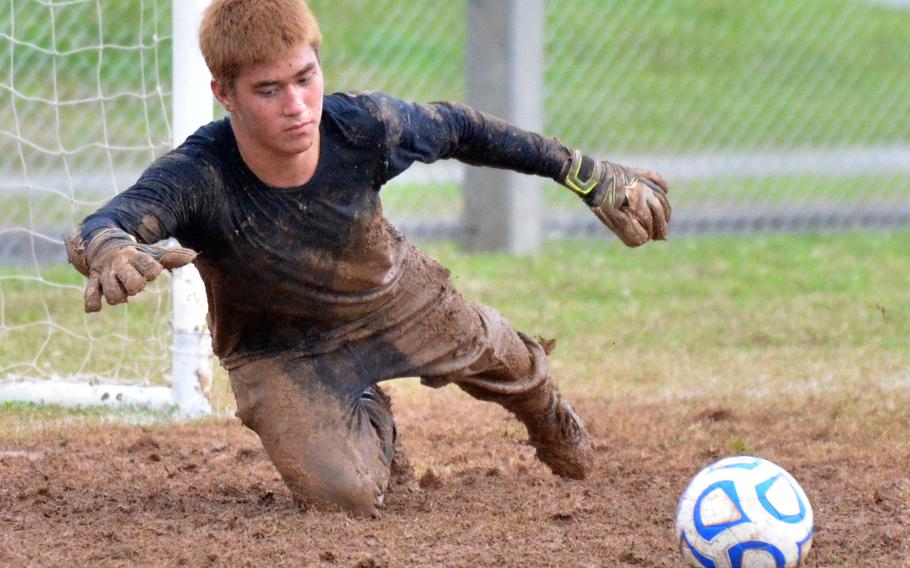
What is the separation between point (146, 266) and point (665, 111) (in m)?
8.73

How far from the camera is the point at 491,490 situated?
495cm

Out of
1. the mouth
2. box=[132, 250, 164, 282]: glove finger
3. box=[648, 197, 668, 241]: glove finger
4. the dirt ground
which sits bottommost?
the dirt ground

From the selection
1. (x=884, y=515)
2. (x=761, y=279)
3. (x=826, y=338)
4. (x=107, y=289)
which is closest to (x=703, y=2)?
(x=761, y=279)

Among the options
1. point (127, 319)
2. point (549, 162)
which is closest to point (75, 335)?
point (127, 319)

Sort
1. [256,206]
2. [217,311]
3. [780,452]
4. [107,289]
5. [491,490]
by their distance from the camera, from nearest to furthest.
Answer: [107,289] → [256,206] → [217,311] → [491,490] → [780,452]

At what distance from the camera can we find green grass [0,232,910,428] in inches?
273

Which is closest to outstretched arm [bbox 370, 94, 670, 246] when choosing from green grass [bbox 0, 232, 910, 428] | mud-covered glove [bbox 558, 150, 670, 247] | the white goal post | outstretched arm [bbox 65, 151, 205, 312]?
mud-covered glove [bbox 558, 150, 670, 247]

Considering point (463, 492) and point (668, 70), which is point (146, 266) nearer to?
point (463, 492)

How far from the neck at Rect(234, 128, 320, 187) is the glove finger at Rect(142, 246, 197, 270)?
0.63 metres

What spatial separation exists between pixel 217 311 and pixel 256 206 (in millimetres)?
462

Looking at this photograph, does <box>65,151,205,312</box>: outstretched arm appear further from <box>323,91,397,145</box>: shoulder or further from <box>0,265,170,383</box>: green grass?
<box>0,265,170,383</box>: green grass

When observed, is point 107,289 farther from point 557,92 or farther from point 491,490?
point 557,92

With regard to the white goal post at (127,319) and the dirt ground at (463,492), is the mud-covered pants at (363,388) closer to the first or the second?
the dirt ground at (463,492)

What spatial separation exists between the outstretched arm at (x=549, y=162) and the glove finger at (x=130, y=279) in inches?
48.2
